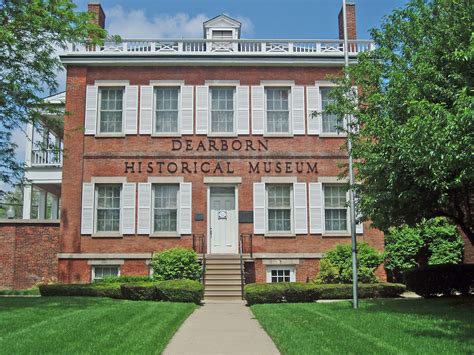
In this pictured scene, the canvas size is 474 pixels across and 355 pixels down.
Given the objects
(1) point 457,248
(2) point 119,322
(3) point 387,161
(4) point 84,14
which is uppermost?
(4) point 84,14

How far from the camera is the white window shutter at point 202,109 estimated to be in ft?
73.7

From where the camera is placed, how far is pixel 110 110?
22672 mm

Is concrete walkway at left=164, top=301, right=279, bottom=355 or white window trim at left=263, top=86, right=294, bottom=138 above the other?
white window trim at left=263, top=86, right=294, bottom=138

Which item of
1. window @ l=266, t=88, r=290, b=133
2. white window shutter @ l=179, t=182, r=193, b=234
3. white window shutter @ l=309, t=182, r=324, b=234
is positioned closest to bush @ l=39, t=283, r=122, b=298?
white window shutter @ l=179, t=182, r=193, b=234

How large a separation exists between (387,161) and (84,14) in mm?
8350

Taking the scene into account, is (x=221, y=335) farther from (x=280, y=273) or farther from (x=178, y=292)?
(x=280, y=273)

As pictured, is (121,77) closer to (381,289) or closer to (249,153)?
(249,153)

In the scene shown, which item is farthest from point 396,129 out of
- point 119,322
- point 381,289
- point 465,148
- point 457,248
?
point 457,248

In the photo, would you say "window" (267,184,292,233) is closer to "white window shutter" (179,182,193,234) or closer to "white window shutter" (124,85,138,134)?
"white window shutter" (179,182,193,234)

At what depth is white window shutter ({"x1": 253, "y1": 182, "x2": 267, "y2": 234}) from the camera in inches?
863

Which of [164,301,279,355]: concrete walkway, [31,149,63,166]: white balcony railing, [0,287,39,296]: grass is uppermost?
[31,149,63,166]: white balcony railing

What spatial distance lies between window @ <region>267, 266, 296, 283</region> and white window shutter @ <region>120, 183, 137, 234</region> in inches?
208

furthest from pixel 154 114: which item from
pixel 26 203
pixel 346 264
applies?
pixel 26 203

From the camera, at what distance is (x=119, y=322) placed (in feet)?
37.0
